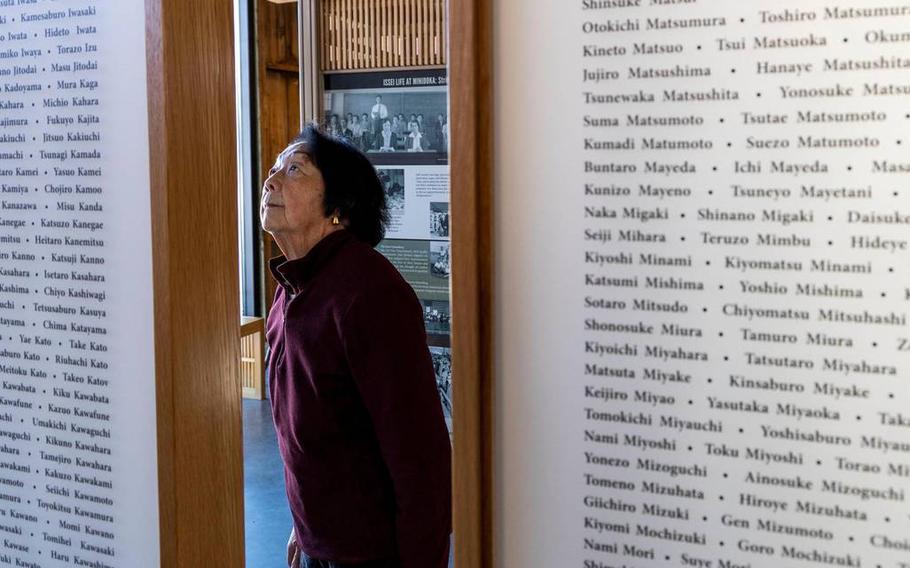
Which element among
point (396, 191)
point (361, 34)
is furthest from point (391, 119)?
point (361, 34)

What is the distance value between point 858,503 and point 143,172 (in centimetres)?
129

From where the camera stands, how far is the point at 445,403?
6.55m

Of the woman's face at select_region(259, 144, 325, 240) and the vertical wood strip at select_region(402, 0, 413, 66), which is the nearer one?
the woman's face at select_region(259, 144, 325, 240)

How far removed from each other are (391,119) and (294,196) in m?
3.90

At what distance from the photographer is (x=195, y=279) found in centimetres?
184

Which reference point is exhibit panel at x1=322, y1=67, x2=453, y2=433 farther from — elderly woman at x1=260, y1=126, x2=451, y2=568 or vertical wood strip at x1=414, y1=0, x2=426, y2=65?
elderly woman at x1=260, y1=126, x2=451, y2=568

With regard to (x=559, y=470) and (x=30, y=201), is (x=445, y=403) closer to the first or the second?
(x=30, y=201)

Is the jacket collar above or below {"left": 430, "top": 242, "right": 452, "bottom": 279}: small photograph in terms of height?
above

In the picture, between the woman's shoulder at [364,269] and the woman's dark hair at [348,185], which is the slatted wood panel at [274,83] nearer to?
the woman's dark hair at [348,185]

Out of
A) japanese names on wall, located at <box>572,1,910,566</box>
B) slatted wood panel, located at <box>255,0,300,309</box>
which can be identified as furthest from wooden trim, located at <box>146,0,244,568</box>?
slatted wood panel, located at <box>255,0,300,309</box>

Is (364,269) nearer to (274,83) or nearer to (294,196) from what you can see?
(294,196)

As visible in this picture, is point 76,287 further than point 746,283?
Yes

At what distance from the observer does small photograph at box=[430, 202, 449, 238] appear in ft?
20.7

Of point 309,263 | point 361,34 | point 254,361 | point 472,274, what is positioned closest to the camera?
point 472,274
